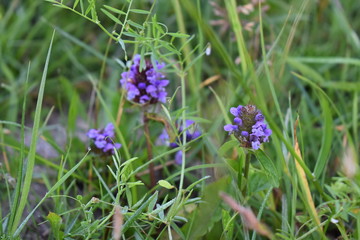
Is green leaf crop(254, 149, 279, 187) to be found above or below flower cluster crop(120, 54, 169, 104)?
below

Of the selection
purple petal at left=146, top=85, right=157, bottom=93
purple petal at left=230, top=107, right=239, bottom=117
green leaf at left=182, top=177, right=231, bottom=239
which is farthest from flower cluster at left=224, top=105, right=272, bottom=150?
purple petal at left=146, top=85, right=157, bottom=93

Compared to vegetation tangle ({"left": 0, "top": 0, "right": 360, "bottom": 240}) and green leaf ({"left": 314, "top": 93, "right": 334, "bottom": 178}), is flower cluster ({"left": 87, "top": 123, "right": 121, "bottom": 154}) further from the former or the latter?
green leaf ({"left": 314, "top": 93, "right": 334, "bottom": 178})

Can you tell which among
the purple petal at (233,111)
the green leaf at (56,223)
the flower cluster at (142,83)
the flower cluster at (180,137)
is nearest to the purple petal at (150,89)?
the flower cluster at (142,83)

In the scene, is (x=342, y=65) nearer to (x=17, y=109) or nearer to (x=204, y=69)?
(x=204, y=69)

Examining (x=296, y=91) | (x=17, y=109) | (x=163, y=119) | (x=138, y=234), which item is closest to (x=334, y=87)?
(x=296, y=91)

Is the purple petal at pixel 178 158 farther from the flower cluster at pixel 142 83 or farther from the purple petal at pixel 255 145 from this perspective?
the purple petal at pixel 255 145

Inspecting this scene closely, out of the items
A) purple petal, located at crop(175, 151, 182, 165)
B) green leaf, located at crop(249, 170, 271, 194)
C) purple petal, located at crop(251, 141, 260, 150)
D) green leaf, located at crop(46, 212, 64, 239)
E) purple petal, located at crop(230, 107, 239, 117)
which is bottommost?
green leaf, located at crop(46, 212, 64, 239)

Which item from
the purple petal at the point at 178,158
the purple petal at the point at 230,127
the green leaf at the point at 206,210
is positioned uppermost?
the purple petal at the point at 230,127
